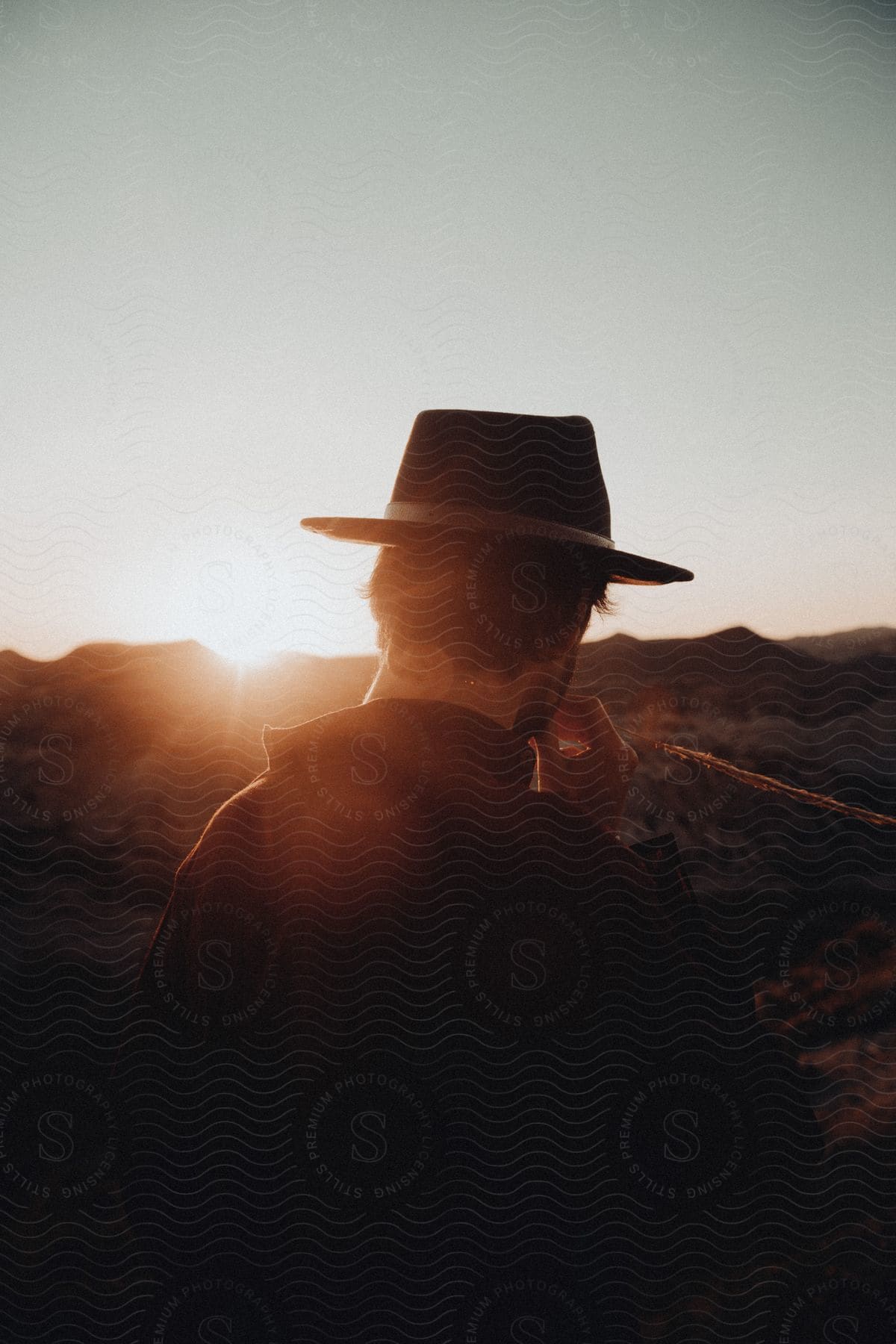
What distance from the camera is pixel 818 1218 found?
40.0 inches

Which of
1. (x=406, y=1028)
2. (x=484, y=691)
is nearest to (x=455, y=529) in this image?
(x=484, y=691)

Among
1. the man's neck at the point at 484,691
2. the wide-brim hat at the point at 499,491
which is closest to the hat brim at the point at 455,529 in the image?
the wide-brim hat at the point at 499,491

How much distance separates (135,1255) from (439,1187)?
1.29 ft

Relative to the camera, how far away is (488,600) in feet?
3.05

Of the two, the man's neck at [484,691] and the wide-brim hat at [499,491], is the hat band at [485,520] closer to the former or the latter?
the wide-brim hat at [499,491]

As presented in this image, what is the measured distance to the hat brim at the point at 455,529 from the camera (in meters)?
0.97

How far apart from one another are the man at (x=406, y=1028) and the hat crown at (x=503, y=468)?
29 centimetres

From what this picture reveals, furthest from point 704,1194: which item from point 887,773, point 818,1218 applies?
point 887,773

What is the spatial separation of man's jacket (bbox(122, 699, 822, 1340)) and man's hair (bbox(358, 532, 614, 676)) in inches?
4.4

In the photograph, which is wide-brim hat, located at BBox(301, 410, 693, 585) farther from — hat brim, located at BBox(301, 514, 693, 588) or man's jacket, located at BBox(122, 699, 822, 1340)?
man's jacket, located at BBox(122, 699, 822, 1340)

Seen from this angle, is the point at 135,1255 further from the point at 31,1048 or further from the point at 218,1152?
the point at 31,1048

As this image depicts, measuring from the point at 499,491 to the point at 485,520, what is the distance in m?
0.07

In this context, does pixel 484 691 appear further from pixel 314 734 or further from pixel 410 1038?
pixel 410 1038

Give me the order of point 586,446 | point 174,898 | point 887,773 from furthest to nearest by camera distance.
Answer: point 887,773 → point 586,446 → point 174,898
